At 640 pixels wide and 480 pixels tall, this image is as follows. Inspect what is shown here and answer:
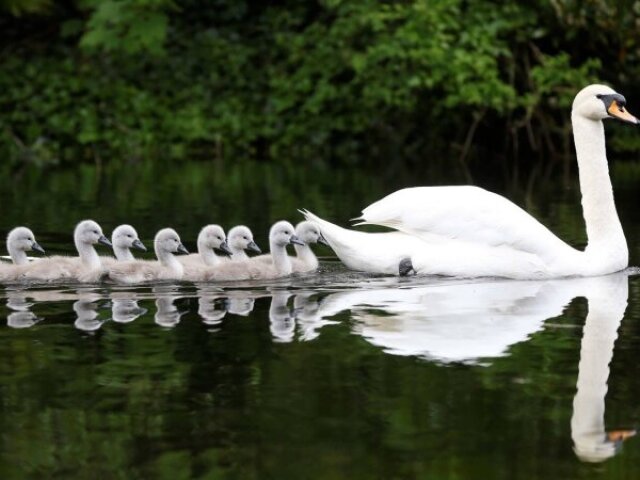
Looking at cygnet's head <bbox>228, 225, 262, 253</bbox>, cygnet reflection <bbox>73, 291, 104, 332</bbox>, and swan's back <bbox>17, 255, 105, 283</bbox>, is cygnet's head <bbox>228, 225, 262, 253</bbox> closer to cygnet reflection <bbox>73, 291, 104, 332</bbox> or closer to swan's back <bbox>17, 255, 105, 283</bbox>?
swan's back <bbox>17, 255, 105, 283</bbox>

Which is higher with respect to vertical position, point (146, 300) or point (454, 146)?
point (454, 146)

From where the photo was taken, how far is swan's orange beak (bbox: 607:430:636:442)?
20.4 ft

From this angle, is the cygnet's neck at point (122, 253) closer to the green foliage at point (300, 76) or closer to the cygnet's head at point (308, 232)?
the cygnet's head at point (308, 232)

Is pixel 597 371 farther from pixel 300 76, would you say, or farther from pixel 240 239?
pixel 300 76

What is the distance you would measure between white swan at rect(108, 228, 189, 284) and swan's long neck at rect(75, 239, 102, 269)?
109mm

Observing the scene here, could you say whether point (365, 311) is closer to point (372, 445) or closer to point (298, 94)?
point (372, 445)

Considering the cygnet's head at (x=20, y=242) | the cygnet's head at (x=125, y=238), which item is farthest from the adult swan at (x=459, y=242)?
the cygnet's head at (x=20, y=242)

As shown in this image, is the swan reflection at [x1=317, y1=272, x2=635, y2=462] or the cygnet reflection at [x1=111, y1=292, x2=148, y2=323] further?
the cygnet reflection at [x1=111, y1=292, x2=148, y2=323]

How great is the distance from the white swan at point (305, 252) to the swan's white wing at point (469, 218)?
32.8 inches

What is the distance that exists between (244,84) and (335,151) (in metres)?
2.06

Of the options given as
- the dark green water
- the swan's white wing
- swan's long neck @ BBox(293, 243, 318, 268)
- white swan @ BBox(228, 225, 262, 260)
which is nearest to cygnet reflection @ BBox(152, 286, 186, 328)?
the dark green water

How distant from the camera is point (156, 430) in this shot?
6.33 metres

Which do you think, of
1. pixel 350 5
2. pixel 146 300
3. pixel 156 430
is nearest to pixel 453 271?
pixel 146 300

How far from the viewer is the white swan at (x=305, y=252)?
37.3 ft
